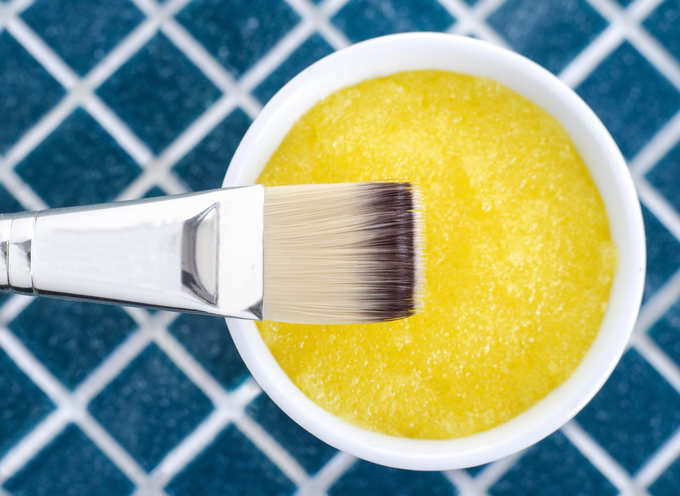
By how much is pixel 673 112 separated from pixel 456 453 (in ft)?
1.16

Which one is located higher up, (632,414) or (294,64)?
→ (294,64)

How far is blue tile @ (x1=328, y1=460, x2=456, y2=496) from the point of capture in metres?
0.66

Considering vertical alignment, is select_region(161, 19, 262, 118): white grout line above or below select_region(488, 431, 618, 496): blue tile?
above

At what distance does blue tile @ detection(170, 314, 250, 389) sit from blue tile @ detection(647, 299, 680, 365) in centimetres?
35

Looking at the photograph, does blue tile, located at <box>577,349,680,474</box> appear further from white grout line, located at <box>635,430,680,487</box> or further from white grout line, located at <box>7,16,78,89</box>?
white grout line, located at <box>7,16,78,89</box>

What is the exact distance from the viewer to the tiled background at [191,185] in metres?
0.66

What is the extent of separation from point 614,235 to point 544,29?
20cm

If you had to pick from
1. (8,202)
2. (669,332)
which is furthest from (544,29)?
(8,202)

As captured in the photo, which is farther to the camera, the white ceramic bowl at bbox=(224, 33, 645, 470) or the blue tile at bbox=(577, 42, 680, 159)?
the blue tile at bbox=(577, 42, 680, 159)

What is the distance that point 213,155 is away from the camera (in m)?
0.66

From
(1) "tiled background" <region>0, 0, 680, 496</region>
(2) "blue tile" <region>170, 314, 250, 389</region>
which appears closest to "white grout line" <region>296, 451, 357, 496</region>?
(1) "tiled background" <region>0, 0, 680, 496</region>

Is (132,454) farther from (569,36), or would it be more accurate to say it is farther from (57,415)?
(569,36)

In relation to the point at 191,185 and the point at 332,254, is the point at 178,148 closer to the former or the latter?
the point at 191,185

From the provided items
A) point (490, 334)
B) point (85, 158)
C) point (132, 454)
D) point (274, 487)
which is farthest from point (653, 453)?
point (85, 158)
